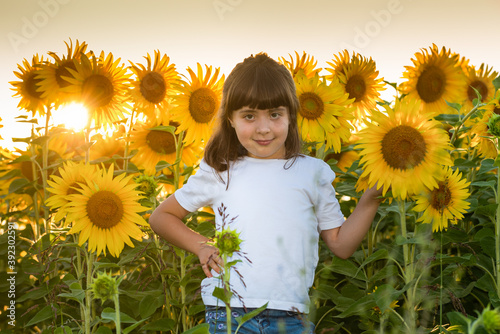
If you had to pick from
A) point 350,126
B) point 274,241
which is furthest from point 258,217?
point 350,126

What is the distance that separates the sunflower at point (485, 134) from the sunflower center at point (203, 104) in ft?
4.53

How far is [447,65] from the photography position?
3619 millimetres

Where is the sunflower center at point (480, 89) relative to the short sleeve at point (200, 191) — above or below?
above

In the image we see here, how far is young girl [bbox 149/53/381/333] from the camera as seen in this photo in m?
2.27

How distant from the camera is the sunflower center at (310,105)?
281cm

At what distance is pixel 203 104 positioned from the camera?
312 centimetres

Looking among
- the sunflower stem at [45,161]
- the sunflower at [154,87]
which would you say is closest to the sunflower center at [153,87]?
the sunflower at [154,87]

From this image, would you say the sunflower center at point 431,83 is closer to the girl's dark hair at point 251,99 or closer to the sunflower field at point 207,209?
the sunflower field at point 207,209

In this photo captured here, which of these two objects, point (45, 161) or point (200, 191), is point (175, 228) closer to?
point (200, 191)

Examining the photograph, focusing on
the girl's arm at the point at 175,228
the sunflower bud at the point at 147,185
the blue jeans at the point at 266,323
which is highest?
the sunflower bud at the point at 147,185

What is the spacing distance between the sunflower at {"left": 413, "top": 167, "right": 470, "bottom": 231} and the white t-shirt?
1.20 feet

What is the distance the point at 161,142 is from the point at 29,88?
37.6 inches

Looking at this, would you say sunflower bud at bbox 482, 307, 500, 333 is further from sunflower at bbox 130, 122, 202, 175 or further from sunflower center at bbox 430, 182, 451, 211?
sunflower at bbox 130, 122, 202, 175

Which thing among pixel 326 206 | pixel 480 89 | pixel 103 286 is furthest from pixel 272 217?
pixel 480 89
